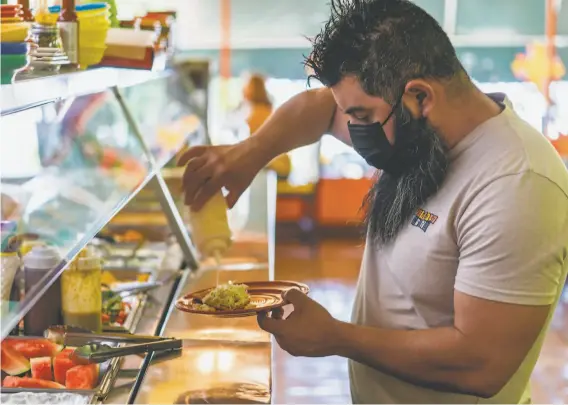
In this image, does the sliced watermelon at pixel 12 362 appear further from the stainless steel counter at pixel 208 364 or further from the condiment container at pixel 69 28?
the condiment container at pixel 69 28

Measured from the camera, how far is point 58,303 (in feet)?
8.16

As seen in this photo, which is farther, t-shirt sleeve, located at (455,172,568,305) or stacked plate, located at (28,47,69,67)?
stacked plate, located at (28,47,69,67)

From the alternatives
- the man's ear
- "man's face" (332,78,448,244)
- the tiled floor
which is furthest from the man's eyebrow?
the tiled floor

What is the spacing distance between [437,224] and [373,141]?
27 cm

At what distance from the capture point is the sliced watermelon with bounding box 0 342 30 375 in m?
2.14

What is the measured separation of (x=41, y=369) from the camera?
7.02 ft

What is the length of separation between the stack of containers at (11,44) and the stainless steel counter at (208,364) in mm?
864

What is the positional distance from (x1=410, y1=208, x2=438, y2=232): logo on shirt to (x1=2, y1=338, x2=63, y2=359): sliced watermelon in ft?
3.46

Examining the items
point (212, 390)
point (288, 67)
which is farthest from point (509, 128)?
point (288, 67)

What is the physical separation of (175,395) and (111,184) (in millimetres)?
955

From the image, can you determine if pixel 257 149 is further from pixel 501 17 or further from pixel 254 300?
pixel 501 17

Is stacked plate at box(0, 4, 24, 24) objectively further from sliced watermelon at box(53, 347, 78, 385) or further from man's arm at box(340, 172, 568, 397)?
man's arm at box(340, 172, 568, 397)

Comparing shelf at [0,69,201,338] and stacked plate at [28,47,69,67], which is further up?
stacked plate at [28,47,69,67]

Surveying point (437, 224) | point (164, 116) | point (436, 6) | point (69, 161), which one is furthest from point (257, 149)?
point (436, 6)
